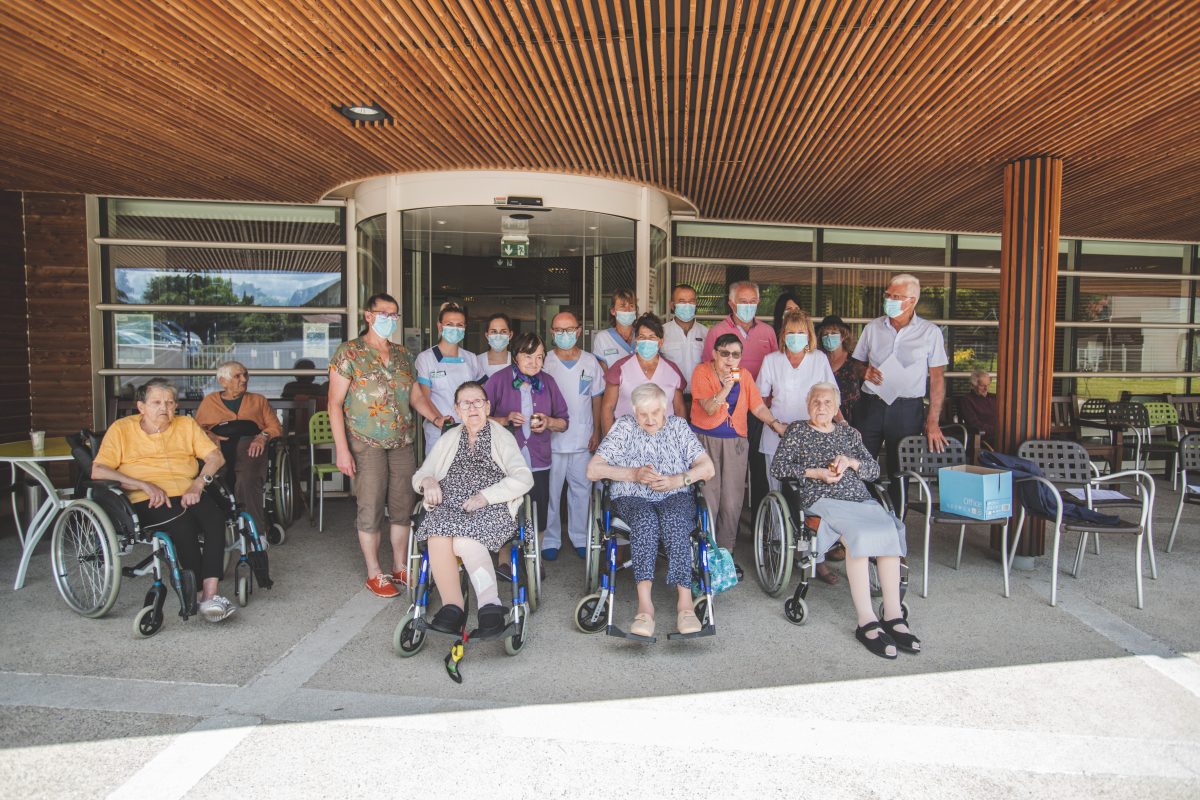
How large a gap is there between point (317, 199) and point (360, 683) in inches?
213

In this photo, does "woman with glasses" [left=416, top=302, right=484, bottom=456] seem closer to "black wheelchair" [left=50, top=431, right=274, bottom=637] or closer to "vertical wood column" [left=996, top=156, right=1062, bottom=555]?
"black wheelchair" [left=50, top=431, right=274, bottom=637]

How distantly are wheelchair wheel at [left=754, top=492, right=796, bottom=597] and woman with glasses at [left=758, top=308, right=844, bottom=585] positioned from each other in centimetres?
42

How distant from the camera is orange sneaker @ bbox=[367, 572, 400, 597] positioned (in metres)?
4.13

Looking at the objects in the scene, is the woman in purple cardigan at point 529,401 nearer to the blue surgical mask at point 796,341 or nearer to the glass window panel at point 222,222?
the blue surgical mask at point 796,341

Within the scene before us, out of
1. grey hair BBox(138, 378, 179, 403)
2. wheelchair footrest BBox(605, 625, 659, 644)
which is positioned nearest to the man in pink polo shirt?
wheelchair footrest BBox(605, 625, 659, 644)

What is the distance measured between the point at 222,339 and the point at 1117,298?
411 inches

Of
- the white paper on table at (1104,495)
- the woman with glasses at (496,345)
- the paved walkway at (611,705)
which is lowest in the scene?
the paved walkway at (611,705)

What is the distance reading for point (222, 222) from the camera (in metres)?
7.35

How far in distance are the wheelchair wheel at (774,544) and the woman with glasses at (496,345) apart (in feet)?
6.48

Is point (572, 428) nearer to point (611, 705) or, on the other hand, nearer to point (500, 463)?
point (500, 463)


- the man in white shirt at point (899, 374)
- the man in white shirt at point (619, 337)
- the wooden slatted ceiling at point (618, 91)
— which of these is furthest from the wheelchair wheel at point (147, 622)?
the man in white shirt at point (899, 374)

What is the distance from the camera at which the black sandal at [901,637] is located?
11.0ft

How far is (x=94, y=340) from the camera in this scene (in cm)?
717

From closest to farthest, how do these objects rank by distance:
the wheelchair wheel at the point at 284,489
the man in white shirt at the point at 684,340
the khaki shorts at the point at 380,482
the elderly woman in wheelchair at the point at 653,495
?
the elderly woman in wheelchair at the point at 653,495 → the khaki shorts at the point at 380,482 → the man in white shirt at the point at 684,340 → the wheelchair wheel at the point at 284,489
